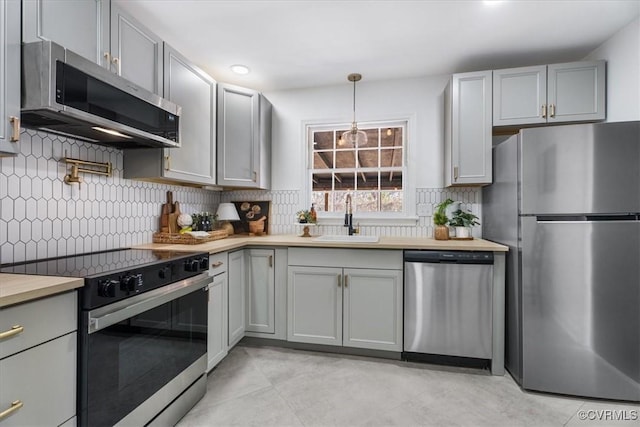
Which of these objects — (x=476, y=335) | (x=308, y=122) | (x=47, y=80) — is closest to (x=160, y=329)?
(x=47, y=80)

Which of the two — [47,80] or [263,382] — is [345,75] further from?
[263,382]

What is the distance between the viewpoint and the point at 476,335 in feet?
7.68

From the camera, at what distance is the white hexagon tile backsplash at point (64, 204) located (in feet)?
5.14

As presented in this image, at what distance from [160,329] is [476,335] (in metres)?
2.17

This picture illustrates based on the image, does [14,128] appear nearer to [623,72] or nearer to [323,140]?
[323,140]

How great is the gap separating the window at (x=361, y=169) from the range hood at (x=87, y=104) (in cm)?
164

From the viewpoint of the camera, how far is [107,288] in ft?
4.19

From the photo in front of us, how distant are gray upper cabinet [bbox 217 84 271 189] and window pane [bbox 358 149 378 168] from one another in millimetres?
1013

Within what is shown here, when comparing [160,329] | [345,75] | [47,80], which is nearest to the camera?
[47,80]

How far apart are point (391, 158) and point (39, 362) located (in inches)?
118

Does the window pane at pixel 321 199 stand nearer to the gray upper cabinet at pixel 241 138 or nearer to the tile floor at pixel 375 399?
the gray upper cabinet at pixel 241 138

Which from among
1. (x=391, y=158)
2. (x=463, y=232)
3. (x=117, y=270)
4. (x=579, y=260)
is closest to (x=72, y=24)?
(x=117, y=270)

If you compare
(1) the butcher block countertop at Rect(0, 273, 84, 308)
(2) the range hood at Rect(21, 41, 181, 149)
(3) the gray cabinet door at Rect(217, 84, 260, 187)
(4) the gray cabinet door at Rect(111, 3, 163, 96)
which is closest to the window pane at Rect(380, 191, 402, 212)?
(3) the gray cabinet door at Rect(217, 84, 260, 187)

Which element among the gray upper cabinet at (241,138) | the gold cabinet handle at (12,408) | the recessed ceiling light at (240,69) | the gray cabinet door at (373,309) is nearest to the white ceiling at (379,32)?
the recessed ceiling light at (240,69)
